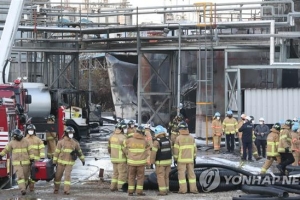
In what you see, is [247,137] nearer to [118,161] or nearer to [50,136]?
[50,136]

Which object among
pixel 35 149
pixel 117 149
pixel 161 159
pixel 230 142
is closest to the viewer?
pixel 161 159

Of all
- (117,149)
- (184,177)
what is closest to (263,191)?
(184,177)

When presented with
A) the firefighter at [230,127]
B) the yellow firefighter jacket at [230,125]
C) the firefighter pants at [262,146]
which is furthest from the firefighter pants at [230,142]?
the firefighter pants at [262,146]

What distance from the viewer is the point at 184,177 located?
1617 cm

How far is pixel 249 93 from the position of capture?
1099 inches

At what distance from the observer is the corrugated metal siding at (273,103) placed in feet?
90.5

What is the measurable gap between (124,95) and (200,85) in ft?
41.1

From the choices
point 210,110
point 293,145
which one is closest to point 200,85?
point 210,110

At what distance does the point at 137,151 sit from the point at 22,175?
8.48 ft

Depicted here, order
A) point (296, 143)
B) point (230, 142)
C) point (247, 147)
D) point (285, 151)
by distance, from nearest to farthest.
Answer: point (285, 151), point (296, 143), point (247, 147), point (230, 142)

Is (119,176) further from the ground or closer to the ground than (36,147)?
closer to the ground

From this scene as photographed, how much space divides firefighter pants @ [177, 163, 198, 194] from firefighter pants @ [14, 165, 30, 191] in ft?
11.1

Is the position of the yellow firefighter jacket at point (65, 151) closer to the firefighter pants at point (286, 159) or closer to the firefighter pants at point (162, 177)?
the firefighter pants at point (162, 177)

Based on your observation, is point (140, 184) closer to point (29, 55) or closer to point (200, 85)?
point (200, 85)
